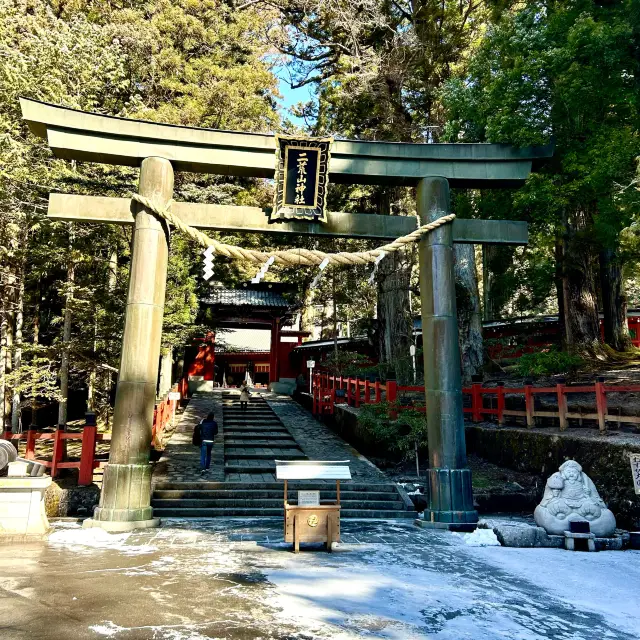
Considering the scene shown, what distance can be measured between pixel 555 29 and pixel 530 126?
218cm

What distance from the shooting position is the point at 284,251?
8641 mm

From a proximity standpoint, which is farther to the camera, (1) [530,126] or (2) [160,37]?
(2) [160,37]

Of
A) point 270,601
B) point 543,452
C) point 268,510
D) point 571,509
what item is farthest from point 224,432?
point 270,601

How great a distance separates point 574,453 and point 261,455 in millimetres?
7519

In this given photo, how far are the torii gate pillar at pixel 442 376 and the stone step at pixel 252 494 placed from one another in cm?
248

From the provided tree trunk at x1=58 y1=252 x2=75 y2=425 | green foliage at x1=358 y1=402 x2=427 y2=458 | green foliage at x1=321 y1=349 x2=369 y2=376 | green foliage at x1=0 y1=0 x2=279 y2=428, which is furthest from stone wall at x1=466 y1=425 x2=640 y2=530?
tree trunk at x1=58 y1=252 x2=75 y2=425

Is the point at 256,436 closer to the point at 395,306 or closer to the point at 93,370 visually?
the point at 93,370

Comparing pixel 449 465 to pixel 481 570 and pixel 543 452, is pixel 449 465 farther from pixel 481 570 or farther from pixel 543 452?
pixel 543 452

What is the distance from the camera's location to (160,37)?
20.1 m

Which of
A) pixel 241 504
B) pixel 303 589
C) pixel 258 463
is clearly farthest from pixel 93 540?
pixel 258 463

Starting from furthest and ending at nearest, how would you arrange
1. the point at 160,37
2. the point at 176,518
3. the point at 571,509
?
1. the point at 160,37
2. the point at 176,518
3. the point at 571,509

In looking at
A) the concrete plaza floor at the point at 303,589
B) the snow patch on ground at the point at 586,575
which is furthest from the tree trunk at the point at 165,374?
the snow patch on ground at the point at 586,575

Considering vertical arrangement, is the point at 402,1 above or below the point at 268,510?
above

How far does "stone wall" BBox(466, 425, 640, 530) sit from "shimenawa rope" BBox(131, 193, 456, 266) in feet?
15.1
